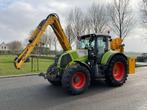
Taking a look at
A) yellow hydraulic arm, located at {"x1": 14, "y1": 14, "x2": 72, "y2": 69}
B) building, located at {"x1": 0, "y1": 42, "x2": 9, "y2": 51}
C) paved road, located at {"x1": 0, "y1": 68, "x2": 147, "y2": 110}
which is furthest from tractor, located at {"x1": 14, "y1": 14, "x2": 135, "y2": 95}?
building, located at {"x1": 0, "y1": 42, "x2": 9, "y2": 51}

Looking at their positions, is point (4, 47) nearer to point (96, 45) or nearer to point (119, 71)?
point (119, 71)

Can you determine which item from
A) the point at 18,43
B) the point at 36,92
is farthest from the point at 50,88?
the point at 18,43

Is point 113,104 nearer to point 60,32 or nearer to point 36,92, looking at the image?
point 36,92

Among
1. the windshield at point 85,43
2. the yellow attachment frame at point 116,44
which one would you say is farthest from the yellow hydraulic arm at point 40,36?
the yellow attachment frame at point 116,44

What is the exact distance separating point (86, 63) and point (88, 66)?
0.27 metres

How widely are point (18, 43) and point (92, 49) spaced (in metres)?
106

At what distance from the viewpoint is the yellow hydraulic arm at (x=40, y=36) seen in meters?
12.1

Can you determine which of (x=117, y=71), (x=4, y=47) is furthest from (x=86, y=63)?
(x=4, y=47)

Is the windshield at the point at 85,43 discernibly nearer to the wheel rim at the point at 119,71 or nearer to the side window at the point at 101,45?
the side window at the point at 101,45

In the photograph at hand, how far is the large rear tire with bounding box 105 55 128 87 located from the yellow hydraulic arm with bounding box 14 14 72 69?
10.6ft

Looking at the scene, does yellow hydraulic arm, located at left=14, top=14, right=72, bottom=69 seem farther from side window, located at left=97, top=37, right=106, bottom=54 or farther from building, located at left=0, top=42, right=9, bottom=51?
building, located at left=0, top=42, right=9, bottom=51

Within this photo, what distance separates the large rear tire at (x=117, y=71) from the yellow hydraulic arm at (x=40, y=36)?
3229 millimetres

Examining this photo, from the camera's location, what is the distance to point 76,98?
31.8 feet

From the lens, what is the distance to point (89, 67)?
1122 centimetres
